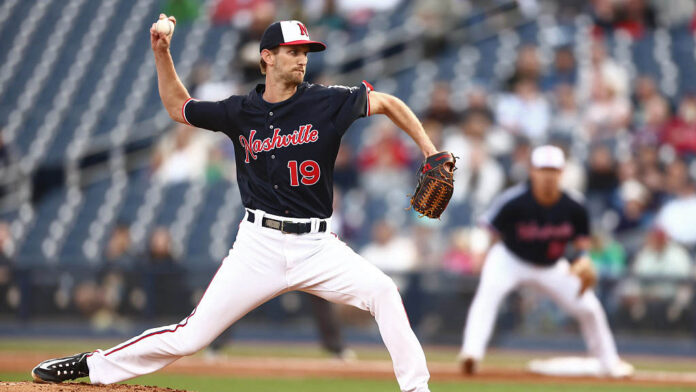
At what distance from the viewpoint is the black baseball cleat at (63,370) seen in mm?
4773

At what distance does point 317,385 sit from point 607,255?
4.58m

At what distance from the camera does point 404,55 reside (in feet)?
46.7

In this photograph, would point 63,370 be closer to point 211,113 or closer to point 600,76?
point 211,113

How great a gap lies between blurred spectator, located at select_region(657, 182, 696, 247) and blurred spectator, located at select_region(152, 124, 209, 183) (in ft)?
18.7

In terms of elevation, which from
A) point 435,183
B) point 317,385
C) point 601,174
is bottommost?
point 317,385

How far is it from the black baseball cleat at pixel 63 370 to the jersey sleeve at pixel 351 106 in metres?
1.70

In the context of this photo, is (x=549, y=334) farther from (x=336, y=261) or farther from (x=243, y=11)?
(x=243, y=11)

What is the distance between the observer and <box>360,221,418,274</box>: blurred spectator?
422 inches

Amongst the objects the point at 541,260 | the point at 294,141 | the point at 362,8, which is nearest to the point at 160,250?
the point at 541,260

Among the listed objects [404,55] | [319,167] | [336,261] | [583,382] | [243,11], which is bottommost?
[583,382]

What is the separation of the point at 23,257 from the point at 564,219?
724 cm

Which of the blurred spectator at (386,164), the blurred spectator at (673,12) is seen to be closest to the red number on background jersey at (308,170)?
the blurred spectator at (386,164)

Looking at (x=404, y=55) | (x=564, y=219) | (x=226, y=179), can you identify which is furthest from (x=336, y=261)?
(x=404, y=55)

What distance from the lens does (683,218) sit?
35.1ft
